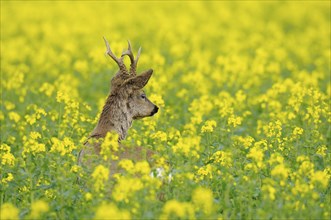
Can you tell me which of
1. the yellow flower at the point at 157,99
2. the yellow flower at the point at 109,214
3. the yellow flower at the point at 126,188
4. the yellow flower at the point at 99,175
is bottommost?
the yellow flower at the point at 109,214

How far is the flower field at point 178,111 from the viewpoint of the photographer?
8.87 metres

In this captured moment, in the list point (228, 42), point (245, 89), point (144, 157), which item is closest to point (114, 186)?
point (144, 157)

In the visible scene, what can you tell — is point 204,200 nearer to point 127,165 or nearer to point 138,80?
point 127,165

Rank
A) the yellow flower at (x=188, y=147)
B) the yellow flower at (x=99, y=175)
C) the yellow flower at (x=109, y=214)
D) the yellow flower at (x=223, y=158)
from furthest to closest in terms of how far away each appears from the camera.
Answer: the yellow flower at (x=223, y=158)
the yellow flower at (x=188, y=147)
the yellow flower at (x=99, y=175)
the yellow flower at (x=109, y=214)

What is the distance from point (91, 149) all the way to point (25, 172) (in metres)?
0.88

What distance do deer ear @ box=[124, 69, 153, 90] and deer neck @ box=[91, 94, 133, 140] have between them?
22cm

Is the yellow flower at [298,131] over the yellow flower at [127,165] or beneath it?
over

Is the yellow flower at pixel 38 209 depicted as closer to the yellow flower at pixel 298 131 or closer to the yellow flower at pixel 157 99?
the yellow flower at pixel 298 131

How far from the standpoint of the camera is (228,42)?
22.1 metres

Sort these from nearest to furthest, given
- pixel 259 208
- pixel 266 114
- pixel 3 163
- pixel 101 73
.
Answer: pixel 259 208 < pixel 3 163 < pixel 266 114 < pixel 101 73

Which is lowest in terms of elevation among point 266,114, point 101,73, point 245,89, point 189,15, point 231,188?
point 231,188

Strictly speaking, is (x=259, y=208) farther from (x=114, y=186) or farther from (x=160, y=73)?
(x=160, y=73)

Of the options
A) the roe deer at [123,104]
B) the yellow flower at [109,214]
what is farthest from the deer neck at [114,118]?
the yellow flower at [109,214]

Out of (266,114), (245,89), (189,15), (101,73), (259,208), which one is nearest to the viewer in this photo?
(259,208)
